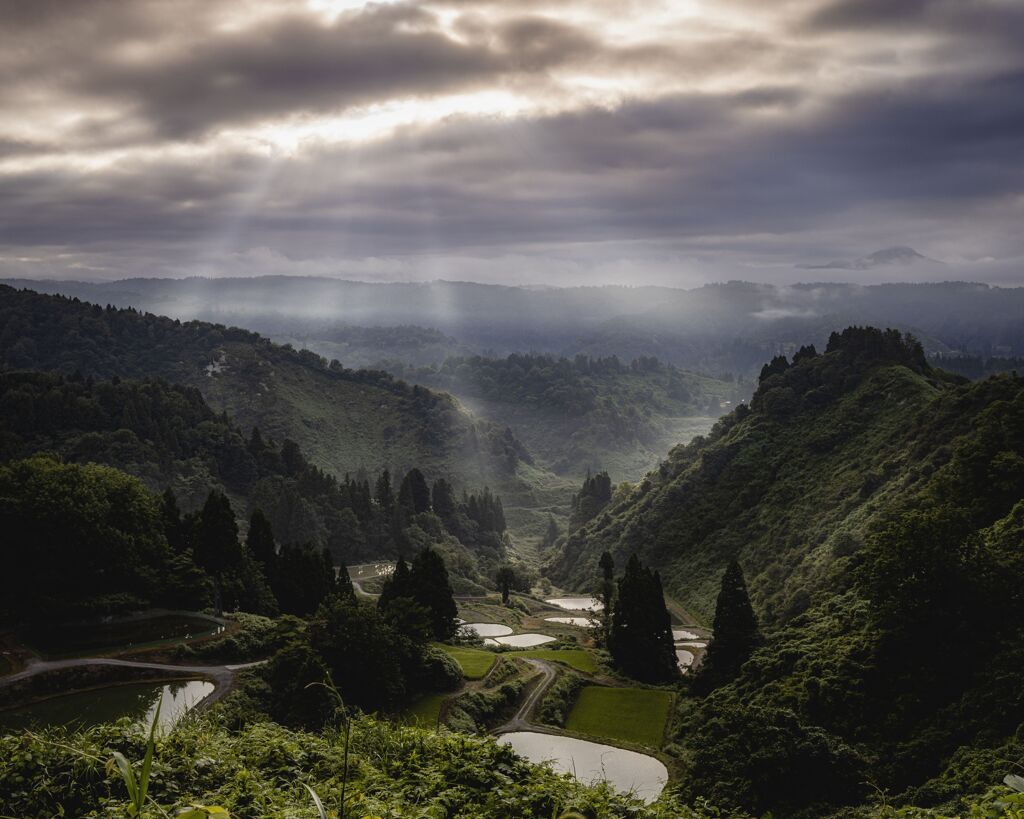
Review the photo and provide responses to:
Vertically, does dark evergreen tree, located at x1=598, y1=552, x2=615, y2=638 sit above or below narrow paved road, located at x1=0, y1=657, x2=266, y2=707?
below

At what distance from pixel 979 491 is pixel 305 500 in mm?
118413

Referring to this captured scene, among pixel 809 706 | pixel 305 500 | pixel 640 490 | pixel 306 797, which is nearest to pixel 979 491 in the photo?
pixel 809 706

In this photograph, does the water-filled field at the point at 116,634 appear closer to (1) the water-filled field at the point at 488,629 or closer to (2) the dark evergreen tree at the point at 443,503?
(1) the water-filled field at the point at 488,629

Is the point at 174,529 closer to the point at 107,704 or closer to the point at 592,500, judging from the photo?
the point at 107,704

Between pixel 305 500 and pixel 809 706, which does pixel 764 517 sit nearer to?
pixel 809 706

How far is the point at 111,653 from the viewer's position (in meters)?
43.7

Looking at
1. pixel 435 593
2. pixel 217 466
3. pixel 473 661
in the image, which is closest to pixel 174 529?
pixel 435 593

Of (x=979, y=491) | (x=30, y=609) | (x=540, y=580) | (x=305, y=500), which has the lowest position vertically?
(x=540, y=580)

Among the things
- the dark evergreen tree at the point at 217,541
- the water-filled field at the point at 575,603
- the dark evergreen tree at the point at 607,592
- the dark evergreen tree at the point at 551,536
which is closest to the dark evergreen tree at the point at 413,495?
the water-filled field at the point at 575,603

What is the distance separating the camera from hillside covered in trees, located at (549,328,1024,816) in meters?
27.2

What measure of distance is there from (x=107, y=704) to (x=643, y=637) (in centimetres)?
3823

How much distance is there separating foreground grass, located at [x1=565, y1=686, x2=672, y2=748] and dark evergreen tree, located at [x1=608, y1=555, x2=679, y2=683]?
7.33 m

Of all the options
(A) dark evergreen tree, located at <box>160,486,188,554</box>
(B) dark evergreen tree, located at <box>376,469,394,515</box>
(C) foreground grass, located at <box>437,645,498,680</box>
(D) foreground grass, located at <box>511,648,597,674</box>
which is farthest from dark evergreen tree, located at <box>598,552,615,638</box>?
(B) dark evergreen tree, located at <box>376,469,394,515</box>

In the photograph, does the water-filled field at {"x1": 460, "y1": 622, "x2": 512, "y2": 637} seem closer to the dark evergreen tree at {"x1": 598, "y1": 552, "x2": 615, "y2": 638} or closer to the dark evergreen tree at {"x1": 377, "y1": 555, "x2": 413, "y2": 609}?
the dark evergreen tree at {"x1": 598, "y1": 552, "x2": 615, "y2": 638}
